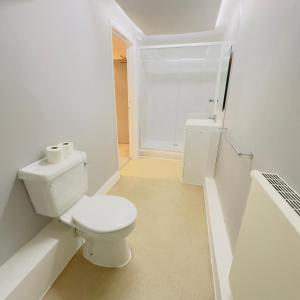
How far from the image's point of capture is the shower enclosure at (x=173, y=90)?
2990 mm

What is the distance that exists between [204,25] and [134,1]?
1006mm

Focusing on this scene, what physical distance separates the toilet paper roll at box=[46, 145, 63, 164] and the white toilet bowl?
38 centimetres

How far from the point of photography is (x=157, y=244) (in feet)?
4.86

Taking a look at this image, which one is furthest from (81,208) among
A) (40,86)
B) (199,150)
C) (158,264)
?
(199,150)

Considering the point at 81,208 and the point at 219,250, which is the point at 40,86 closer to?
the point at 81,208

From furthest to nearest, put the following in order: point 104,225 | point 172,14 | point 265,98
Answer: point 172,14 < point 104,225 < point 265,98

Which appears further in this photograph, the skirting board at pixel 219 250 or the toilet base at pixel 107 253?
the toilet base at pixel 107 253

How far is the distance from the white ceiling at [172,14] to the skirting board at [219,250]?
1.96 m

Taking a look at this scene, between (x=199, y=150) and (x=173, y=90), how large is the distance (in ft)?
5.02

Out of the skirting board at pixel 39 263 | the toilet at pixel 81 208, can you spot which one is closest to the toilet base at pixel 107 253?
the toilet at pixel 81 208

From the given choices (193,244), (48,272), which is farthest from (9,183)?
(193,244)

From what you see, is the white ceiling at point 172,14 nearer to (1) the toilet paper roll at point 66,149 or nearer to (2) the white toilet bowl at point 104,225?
(1) the toilet paper roll at point 66,149

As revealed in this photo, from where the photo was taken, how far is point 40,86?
112 centimetres

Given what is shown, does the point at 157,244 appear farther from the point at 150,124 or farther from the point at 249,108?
the point at 150,124
